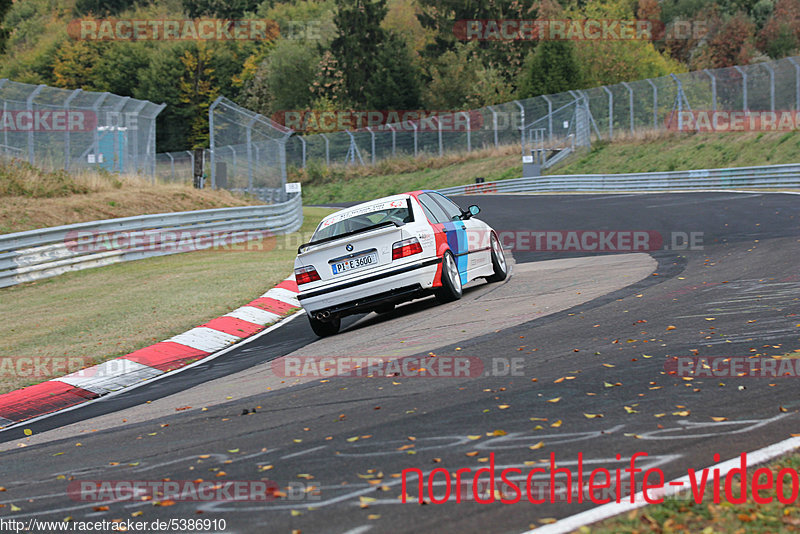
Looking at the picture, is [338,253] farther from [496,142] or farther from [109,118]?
[496,142]

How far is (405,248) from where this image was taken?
34.4 feet

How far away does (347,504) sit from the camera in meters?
4.25

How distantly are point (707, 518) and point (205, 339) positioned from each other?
7930 mm

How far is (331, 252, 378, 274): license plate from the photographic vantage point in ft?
34.4

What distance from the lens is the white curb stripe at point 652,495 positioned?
3756 millimetres

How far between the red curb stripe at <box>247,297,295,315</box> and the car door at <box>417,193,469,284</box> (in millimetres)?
2797

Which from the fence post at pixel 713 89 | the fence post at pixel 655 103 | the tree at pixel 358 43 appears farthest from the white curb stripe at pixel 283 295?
the tree at pixel 358 43

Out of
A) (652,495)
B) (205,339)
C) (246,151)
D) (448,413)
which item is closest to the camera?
(652,495)

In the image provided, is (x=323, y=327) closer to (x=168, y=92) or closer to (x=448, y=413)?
(x=448, y=413)

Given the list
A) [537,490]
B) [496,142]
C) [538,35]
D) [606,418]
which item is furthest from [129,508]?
[538,35]

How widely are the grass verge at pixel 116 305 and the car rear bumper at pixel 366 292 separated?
2.03 m

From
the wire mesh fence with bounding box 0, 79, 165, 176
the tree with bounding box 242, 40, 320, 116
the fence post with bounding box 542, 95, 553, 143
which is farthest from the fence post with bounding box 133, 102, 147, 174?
the tree with bounding box 242, 40, 320, 116

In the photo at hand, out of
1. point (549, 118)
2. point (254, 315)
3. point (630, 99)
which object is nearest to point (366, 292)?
point (254, 315)

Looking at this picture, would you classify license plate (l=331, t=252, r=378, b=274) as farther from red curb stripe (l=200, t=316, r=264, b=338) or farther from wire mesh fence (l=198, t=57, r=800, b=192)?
wire mesh fence (l=198, t=57, r=800, b=192)
